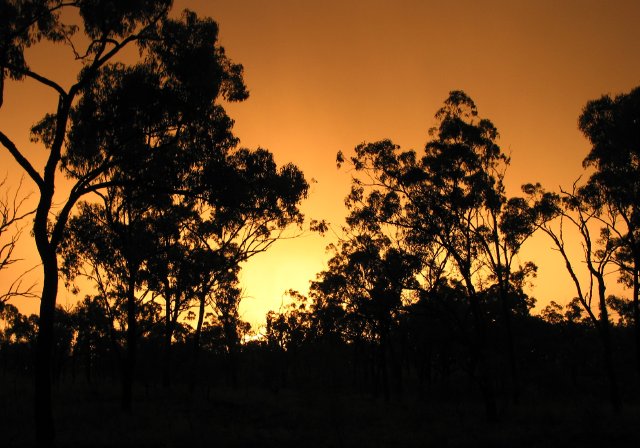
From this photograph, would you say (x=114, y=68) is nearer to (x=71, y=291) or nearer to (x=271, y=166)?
(x=271, y=166)

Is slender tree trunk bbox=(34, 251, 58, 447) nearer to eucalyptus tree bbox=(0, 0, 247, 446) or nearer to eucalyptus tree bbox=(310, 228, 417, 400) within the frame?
eucalyptus tree bbox=(0, 0, 247, 446)

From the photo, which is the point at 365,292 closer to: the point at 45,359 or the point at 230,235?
the point at 230,235

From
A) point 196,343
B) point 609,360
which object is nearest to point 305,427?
point 196,343

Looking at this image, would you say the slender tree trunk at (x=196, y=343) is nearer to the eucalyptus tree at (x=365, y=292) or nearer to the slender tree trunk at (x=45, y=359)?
the eucalyptus tree at (x=365, y=292)

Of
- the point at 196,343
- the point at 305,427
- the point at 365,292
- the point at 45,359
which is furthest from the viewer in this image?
the point at 365,292

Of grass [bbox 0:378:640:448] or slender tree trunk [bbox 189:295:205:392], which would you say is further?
slender tree trunk [bbox 189:295:205:392]

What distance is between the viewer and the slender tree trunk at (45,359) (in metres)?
11.1

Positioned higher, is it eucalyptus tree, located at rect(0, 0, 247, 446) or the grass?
eucalyptus tree, located at rect(0, 0, 247, 446)

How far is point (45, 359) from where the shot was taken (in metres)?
11.6

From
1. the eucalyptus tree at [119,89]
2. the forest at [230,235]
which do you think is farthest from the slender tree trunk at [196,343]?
the eucalyptus tree at [119,89]

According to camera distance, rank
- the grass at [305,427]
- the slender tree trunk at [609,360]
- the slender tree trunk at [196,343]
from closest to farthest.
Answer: the grass at [305,427] → the slender tree trunk at [609,360] → the slender tree trunk at [196,343]

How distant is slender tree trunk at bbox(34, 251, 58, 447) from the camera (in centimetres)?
1106

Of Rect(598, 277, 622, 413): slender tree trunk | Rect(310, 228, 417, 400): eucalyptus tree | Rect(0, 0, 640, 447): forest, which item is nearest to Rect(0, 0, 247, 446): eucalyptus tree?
Rect(0, 0, 640, 447): forest

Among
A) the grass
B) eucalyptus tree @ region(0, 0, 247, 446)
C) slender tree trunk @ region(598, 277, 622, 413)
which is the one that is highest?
eucalyptus tree @ region(0, 0, 247, 446)
